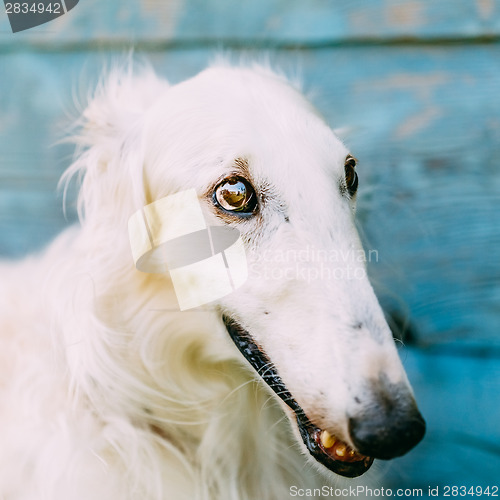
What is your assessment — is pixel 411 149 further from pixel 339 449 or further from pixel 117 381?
pixel 117 381

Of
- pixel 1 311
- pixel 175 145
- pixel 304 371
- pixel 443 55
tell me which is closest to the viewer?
pixel 304 371

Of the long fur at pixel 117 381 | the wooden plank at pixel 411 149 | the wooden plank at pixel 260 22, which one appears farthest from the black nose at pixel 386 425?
the wooden plank at pixel 260 22

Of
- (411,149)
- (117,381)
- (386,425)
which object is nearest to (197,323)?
(117,381)

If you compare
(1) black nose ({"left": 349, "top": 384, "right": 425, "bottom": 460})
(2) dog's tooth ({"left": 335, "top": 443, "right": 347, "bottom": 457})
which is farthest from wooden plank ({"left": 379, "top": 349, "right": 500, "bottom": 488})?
(1) black nose ({"left": 349, "top": 384, "right": 425, "bottom": 460})

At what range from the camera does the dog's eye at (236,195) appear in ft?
2.87

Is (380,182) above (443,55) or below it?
below

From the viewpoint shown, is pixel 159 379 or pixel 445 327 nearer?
pixel 159 379

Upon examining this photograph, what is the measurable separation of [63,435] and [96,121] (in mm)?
551

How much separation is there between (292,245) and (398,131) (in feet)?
1.60

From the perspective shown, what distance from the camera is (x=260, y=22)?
1147mm

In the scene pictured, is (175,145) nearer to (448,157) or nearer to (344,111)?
(344,111)

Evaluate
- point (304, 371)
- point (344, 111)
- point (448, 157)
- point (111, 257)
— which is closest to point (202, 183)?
point (111, 257)

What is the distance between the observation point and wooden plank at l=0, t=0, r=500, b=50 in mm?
1140

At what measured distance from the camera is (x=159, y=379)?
3.24ft
